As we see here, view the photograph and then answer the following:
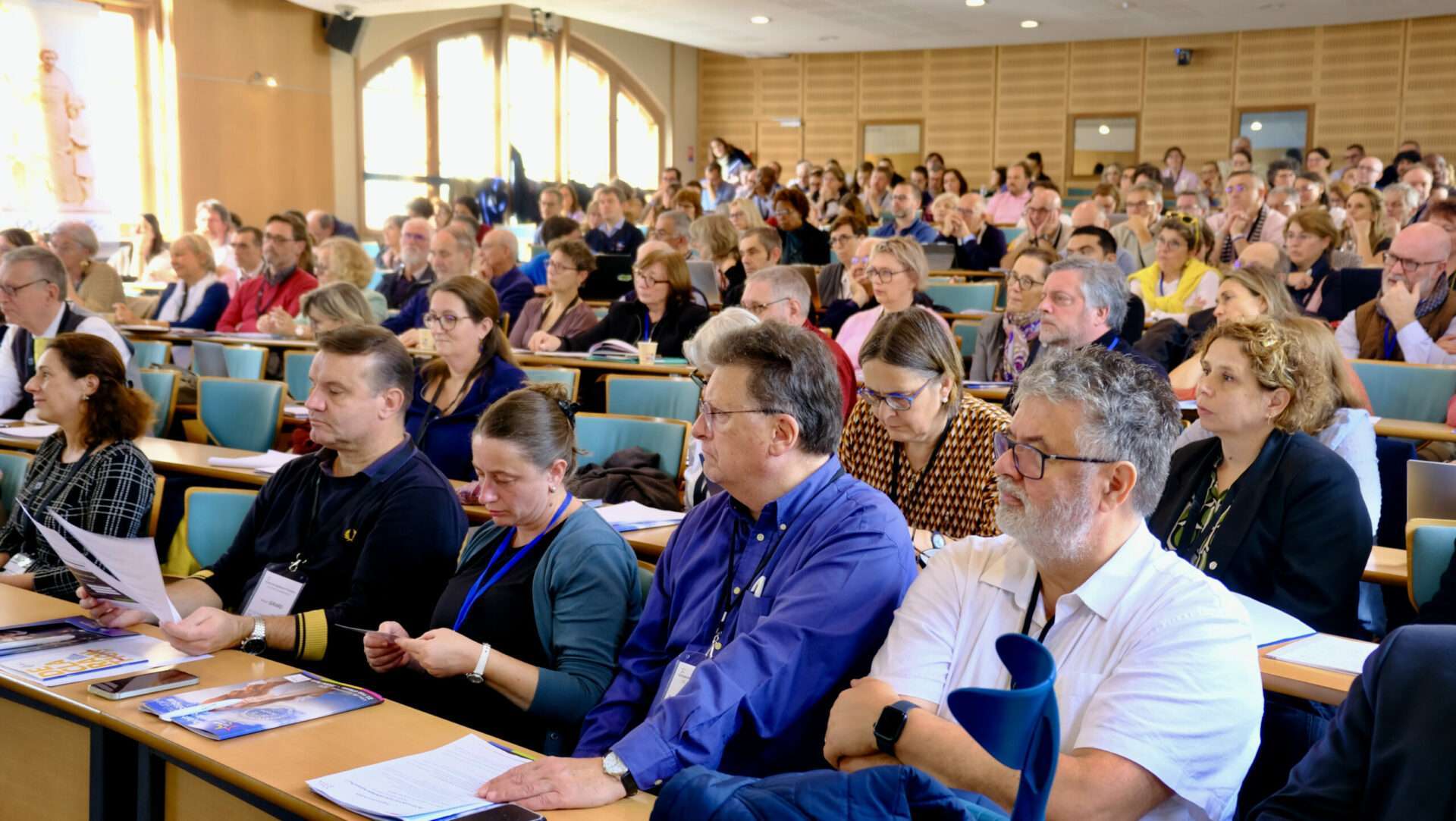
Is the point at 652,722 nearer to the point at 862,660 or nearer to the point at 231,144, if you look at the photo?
the point at 862,660

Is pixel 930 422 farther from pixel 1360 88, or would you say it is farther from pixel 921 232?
pixel 1360 88

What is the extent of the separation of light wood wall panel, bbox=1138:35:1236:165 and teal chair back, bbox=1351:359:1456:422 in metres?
13.2

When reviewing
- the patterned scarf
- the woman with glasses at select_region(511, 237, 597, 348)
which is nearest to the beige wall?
the woman with glasses at select_region(511, 237, 597, 348)

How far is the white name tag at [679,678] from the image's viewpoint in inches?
86.6

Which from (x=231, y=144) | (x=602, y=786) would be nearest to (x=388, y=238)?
(x=231, y=144)

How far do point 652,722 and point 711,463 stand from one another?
49cm

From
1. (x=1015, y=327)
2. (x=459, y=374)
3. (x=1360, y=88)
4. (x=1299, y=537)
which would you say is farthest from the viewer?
(x=1360, y=88)

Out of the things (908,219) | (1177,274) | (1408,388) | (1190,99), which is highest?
(1190,99)

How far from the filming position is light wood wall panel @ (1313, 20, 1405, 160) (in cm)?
1591

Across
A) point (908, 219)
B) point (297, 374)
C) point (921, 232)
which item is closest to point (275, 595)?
point (297, 374)

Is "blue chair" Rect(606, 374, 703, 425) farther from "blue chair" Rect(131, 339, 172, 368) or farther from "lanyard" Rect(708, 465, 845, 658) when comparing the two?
"blue chair" Rect(131, 339, 172, 368)

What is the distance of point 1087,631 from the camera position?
182 centimetres

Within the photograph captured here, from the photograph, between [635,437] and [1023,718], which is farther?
[635,437]

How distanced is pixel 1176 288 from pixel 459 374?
475cm
